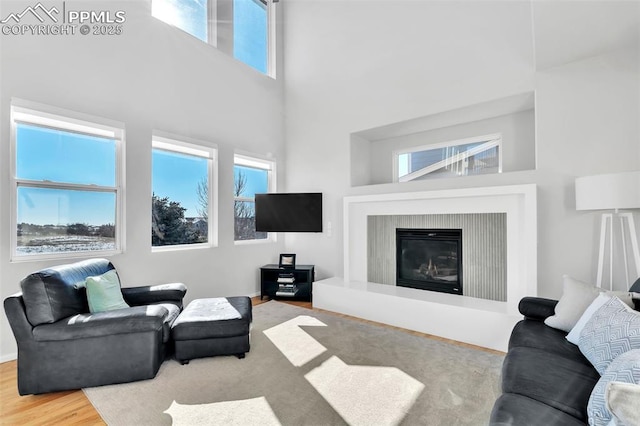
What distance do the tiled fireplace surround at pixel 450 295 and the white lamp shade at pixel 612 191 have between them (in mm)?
499

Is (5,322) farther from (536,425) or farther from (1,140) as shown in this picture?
(536,425)

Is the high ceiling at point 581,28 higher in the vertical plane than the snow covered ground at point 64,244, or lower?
higher

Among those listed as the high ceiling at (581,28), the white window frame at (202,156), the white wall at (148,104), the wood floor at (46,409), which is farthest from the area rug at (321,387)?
the high ceiling at (581,28)

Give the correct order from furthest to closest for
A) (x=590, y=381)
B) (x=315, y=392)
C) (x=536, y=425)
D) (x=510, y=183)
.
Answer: (x=510, y=183) → (x=315, y=392) → (x=590, y=381) → (x=536, y=425)

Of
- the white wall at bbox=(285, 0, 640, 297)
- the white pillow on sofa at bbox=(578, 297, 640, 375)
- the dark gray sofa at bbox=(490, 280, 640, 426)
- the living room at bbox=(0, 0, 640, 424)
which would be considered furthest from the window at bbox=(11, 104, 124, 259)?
the white pillow on sofa at bbox=(578, 297, 640, 375)

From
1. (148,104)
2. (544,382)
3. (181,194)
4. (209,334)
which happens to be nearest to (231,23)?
(148,104)

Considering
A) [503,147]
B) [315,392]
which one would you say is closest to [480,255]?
[503,147]

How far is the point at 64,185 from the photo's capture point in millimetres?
2984

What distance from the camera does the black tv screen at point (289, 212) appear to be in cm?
462

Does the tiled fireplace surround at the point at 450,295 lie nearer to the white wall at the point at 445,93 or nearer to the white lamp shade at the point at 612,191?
the white wall at the point at 445,93

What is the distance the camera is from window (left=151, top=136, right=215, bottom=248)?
3.76 m

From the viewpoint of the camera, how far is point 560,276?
9.64ft

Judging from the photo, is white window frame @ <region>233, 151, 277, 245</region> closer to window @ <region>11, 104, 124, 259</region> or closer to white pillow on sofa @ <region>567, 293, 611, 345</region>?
window @ <region>11, 104, 124, 259</region>

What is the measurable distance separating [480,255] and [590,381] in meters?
2.28
